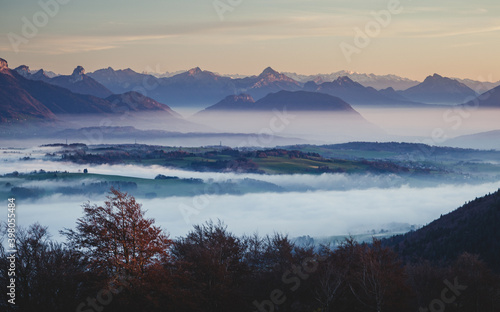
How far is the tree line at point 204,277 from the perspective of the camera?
164ft

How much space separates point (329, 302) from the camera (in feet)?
186

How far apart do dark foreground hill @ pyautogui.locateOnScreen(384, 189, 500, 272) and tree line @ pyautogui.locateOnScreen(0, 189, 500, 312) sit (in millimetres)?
45272

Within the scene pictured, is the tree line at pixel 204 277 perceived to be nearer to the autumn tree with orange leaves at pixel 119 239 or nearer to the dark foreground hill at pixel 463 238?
the autumn tree with orange leaves at pixel 119 239

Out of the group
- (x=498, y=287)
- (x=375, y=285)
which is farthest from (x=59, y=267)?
(x=498, y=287)

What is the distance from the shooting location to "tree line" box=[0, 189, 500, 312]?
49938 millimetres

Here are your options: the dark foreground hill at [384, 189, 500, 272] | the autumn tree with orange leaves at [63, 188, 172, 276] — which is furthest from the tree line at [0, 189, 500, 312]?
the dark foreground hill at [384, 189, 500, 272]

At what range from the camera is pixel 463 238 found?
12344cm

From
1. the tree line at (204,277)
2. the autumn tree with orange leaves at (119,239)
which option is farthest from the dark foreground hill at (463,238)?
the autumn tree with orange leaves at (119,239)

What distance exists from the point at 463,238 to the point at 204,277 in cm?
8000

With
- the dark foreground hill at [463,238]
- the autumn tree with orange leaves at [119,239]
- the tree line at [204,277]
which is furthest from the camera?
the dark foreground hill at [463,238]

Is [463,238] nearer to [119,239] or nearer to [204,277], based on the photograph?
[204,277]

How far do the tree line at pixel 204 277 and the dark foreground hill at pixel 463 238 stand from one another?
45.3m

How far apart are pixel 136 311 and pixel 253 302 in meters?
12.6

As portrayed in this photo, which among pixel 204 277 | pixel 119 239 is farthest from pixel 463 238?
pixel 119 239
